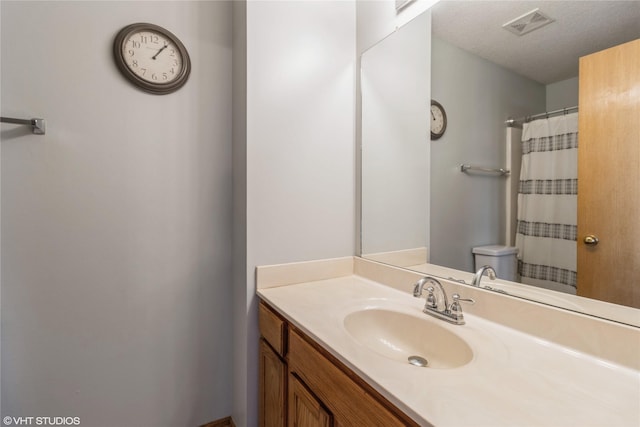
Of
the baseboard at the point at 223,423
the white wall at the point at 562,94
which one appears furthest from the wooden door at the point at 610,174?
the baseboard at the point at 223,423

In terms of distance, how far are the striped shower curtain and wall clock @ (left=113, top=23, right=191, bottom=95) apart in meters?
1.42

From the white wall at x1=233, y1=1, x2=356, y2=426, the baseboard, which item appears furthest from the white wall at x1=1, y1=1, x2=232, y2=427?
the white wall at x1=233, y1=1, x2=356, y2=426

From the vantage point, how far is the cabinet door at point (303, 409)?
2.58 feet

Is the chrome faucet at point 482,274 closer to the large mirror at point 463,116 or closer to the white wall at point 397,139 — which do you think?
the large mirror at point 463,116

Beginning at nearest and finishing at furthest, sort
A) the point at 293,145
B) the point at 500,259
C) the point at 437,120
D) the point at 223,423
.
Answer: the point at 500,259 < the point at 437,120 < the point at 293,145 < the point at 223,423

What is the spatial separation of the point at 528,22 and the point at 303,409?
141 centimetres

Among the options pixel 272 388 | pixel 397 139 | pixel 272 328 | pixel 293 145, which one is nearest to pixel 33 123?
pixel 293 145

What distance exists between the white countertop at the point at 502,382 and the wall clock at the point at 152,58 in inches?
46.9

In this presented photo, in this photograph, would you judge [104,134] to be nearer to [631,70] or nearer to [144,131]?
[144,131]

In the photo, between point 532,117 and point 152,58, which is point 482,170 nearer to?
point 532,117

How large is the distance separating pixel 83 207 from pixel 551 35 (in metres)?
1.77

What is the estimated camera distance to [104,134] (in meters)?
1.20

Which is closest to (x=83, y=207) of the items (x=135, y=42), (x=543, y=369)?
(x=135, y=42)

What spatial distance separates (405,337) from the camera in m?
0.99
